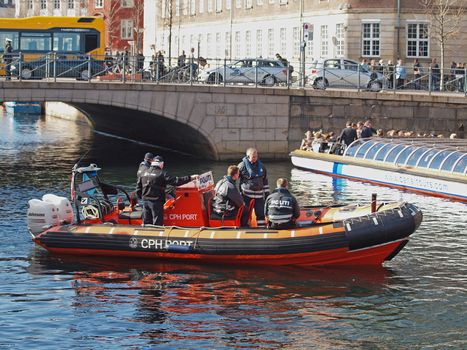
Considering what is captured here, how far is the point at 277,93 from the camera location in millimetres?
50969

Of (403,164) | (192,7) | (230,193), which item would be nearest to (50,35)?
(403,164)

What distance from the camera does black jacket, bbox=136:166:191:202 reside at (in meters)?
26.8

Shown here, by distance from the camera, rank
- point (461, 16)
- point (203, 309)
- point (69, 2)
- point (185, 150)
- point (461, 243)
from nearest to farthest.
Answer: point (203, 309) → point (461, 243) → point (185, 150) → point (461, 16) → point (69, 2)

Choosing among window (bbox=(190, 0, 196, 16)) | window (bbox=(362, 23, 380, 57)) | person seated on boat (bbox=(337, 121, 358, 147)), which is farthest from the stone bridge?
window (bbox=(190, 0, 196, 16))

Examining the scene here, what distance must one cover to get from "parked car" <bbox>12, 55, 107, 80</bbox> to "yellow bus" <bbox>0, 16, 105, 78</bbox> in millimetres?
6341

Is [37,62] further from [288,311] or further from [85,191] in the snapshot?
[288,311]

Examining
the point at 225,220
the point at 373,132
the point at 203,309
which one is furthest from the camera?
the point at 373,132

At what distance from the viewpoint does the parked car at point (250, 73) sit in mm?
53091

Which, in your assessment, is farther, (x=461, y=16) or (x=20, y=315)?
(x=461, y=16)

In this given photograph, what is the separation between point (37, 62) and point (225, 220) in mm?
26850

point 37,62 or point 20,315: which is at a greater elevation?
point 37,62

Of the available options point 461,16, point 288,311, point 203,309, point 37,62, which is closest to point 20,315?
point 203,309

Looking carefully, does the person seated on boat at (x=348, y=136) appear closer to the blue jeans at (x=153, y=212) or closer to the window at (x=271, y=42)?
the blue jeans at (x=153, y=212)

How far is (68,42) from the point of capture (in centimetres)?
6009
